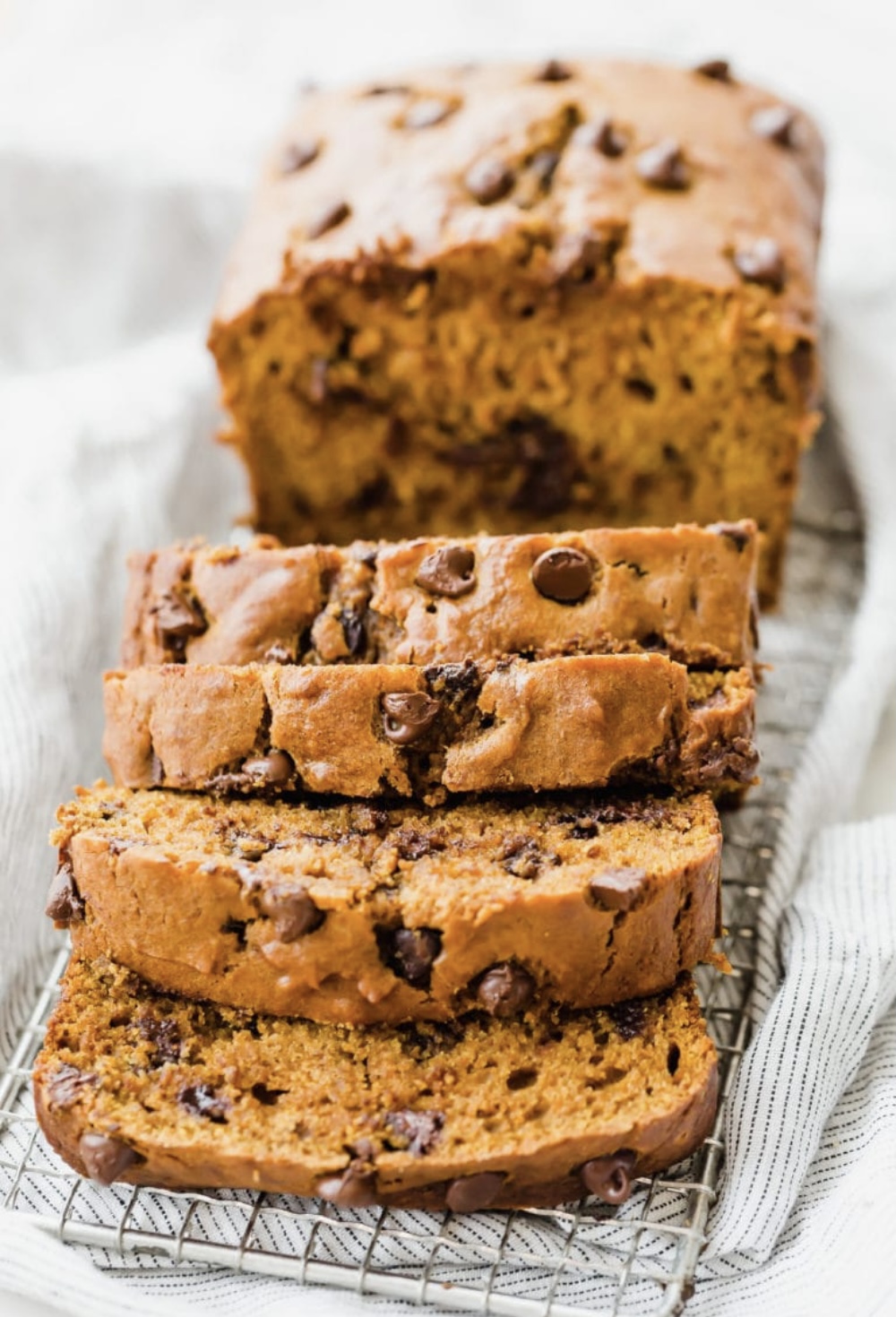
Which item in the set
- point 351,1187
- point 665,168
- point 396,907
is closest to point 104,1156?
point 351,1187

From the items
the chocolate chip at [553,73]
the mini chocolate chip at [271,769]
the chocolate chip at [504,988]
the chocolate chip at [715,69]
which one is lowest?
the chocolate chip at [504,988]

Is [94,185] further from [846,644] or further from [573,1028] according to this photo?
[573,1028]

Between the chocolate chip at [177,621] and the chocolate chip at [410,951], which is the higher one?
the chocolate chip at [177,621]

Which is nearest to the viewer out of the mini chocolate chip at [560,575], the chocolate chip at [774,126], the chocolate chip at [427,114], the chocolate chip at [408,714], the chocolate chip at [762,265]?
the chocolate chip at [408,714]

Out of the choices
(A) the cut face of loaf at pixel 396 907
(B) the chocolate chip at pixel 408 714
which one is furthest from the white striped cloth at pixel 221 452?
(B) the chocolate chip at pixel 408 714

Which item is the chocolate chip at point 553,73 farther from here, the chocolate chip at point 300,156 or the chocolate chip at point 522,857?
the chocolate chip at point 522,857

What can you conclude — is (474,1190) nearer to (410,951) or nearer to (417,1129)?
(417,1129)
